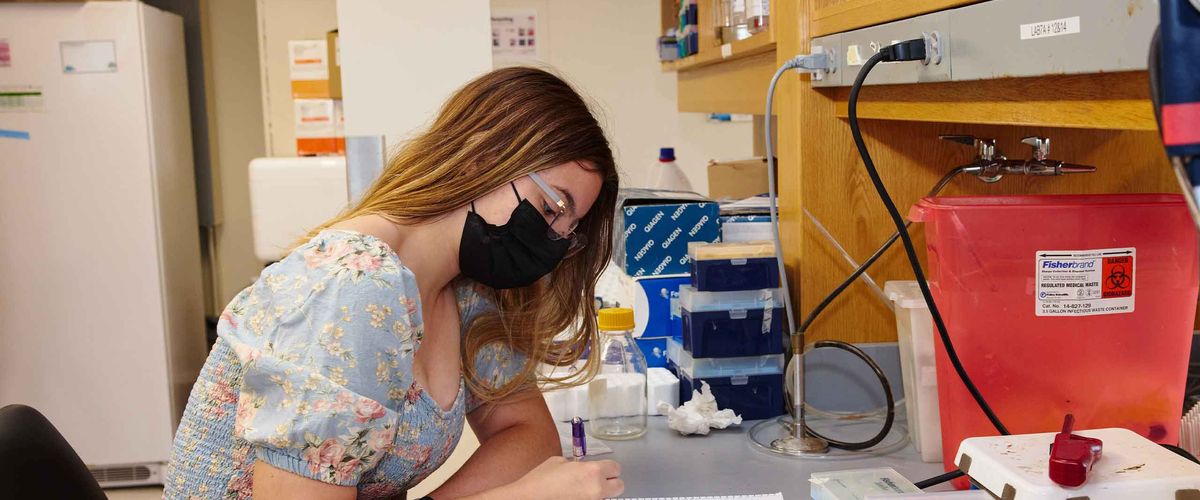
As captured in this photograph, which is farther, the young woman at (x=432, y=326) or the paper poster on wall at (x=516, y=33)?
the paper poster on wall at (x=516, y=33)

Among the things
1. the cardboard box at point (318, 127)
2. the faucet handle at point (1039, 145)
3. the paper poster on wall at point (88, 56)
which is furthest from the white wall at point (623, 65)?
the faucet handle at point (1039, 145)

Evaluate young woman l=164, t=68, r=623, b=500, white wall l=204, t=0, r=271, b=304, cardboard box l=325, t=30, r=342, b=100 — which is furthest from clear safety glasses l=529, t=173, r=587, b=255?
white wall l=204, t=0, r=271, b=304

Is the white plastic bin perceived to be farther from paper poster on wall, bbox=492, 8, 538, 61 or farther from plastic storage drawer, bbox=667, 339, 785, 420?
paper poster on wall, bbox=492, 8, 538, 61

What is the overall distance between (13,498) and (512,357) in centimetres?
70

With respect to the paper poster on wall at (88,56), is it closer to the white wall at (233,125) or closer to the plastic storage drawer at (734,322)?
the white wall at (233,125)

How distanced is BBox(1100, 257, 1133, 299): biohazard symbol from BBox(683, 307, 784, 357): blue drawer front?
0.58 metres

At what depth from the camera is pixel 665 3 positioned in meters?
3.34

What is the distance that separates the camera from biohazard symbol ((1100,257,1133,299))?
1172 millimetres

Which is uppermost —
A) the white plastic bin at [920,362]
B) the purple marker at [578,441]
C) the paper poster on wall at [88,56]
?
the paper poster on wall at [88,56]

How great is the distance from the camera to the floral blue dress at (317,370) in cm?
112

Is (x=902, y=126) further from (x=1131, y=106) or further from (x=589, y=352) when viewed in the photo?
(x=1131, y=106)

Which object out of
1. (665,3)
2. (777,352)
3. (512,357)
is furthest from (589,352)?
(665,3)

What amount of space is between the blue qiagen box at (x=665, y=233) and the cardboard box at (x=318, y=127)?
2.80 m

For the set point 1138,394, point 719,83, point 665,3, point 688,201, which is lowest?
point 1138,394
